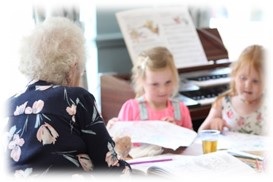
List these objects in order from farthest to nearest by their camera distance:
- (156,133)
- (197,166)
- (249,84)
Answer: (249,84), (156,133), (197,166)

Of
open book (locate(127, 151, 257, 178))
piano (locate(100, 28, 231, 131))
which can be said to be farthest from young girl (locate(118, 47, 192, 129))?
open book (locate(127, 151, 257, 178))

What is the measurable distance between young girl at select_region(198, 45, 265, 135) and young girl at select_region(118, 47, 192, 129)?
15 cm

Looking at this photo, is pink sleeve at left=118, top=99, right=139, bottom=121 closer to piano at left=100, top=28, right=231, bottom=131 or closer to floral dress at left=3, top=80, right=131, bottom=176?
piano at left=100, top=28, right=231, bottom=131

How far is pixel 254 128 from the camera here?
1.87m

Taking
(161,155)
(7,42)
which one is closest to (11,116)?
(161,155)

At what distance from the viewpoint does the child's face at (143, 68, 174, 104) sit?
1889mm

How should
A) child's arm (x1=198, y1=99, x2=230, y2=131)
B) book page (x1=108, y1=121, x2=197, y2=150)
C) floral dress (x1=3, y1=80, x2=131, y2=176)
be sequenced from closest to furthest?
floral dress (x1=3, y1=80, x2=131, y2=176) → book page (x1=108, y1=121, x2=197, y2=150) → child's arm (x1=198, y1=99, x2=230, y2=131)

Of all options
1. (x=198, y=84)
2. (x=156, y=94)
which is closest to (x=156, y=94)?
(x=156, y=94)

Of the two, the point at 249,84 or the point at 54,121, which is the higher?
the point at 54,121

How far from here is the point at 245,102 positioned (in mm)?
1921

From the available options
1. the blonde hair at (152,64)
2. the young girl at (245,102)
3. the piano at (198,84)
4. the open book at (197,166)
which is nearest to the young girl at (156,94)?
the blonde hair at (152,64)

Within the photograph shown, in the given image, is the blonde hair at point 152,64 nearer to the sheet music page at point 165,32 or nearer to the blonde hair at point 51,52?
the sheet music page at point 165,32

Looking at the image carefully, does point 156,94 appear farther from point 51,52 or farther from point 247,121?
point 51,52

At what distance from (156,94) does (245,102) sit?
0.40 m
